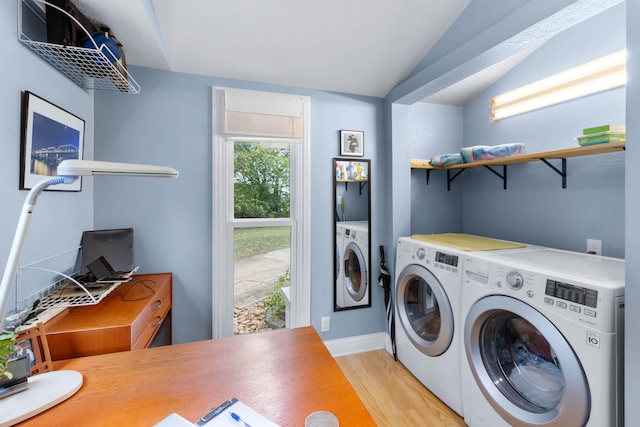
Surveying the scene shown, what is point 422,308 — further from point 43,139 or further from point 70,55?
point 70,55

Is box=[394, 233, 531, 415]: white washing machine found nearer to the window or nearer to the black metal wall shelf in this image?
the black metal wall shelf

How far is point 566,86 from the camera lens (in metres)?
1.91

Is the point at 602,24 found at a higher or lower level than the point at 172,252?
higher

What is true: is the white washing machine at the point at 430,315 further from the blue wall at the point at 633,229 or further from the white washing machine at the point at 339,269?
the blue wall at the point at 633,229

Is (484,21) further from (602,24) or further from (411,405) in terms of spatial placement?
(411,405)

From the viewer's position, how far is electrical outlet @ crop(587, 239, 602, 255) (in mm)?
1746

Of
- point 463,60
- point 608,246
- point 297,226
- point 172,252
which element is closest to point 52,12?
point 172,252

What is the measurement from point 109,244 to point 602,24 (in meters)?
3.39

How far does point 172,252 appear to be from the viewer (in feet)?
6.50

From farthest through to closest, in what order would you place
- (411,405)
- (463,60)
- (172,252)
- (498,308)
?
(172,252) → (411,405) → (463,60) → (498,308)

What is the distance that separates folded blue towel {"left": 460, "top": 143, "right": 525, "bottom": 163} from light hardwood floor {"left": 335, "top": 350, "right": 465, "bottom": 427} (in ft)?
5.80

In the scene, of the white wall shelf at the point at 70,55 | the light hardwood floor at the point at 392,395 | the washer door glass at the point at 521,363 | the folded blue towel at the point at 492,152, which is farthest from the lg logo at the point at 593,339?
the white wall shelf at the point at 70,55

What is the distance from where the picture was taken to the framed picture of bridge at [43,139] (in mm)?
1164

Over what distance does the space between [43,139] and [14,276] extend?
0.97m
